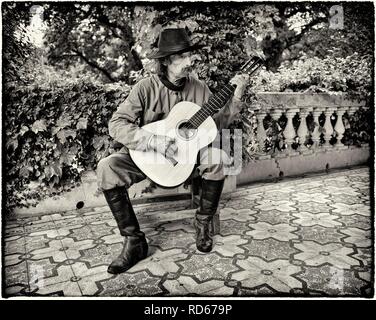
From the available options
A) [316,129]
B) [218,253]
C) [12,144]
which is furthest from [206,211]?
[316,129]

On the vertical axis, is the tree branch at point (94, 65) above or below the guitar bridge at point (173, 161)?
above

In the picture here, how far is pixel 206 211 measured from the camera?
298 centimetres

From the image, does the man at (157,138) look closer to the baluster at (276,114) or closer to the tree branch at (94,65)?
the baluster at (276,114)

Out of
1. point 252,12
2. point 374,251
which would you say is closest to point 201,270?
point 374,251

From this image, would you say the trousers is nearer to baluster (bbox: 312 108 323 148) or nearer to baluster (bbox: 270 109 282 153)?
baluster (bbox: 270 109 282 153)

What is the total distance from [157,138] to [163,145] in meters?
0.08

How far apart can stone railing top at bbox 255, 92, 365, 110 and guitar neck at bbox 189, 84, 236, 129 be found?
2182 millimetres

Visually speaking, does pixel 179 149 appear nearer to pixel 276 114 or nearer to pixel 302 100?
pixel 276 114

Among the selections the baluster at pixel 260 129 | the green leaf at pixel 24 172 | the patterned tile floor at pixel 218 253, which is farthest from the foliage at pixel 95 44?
the patterned tile floor at pixel 218 253

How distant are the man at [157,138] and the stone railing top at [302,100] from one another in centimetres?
208

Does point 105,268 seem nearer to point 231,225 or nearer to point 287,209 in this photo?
Answer: point 231,225

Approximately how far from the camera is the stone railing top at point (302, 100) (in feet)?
16.3

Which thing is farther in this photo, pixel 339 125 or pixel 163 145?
pixel 339 125

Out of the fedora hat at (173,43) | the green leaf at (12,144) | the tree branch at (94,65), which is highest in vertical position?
the tree branch at (94,65)
